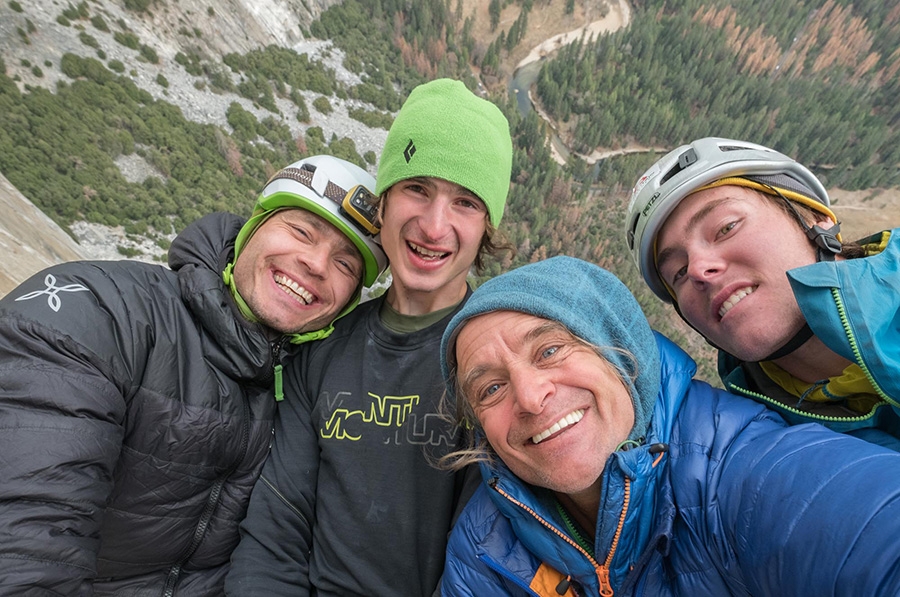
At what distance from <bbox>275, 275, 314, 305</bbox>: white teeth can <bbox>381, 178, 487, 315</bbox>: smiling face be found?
2.43 ft

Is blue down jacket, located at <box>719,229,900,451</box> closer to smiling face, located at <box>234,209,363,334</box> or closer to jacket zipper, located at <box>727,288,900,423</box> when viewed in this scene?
jacket zipper, located at <box>727,288,900,423</box>

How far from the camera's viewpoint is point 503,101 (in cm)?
5688

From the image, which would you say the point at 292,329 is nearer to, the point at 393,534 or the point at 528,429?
the point at 393,534

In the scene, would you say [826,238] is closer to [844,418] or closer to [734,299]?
[734,299]

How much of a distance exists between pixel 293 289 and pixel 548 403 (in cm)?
229

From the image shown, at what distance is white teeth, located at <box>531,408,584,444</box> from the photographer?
1.88 metres

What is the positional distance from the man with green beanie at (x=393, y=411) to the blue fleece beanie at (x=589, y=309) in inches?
40.4

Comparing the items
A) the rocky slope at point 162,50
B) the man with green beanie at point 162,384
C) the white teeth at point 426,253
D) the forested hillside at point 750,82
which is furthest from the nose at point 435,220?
the forested hillside at point 750,82

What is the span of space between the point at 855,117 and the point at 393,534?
348 feet

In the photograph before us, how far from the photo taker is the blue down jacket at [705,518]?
131cm

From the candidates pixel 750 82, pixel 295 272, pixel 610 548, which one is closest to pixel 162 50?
pixel 295 272

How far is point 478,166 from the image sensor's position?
3.17m

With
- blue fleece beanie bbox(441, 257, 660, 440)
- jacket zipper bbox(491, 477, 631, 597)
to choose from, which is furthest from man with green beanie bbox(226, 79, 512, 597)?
blue fleece beanie bbox(441, 257, 660, 440)

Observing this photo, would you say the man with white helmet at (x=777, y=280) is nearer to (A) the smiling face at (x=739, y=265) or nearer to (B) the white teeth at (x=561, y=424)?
(A) the smiling face at (x=739, y=265)
